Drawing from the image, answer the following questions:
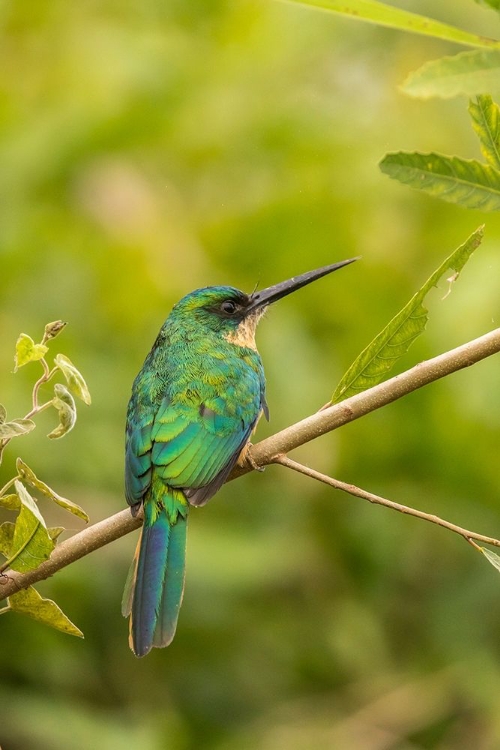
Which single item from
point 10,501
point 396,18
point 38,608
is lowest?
point 38,608

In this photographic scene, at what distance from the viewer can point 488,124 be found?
1321 mm

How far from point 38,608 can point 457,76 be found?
0.91 m

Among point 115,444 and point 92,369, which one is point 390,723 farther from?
point 92,369

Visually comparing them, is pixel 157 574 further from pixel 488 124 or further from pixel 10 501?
pixel 488 124

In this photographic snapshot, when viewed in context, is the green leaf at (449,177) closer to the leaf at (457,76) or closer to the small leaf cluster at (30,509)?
the leaf at (457,76)

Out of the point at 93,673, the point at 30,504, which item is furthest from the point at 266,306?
the point at 30,504

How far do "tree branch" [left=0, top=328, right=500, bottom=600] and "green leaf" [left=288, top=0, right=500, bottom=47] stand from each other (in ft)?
1.61

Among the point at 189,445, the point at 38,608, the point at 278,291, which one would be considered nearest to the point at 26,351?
the point at 38,608

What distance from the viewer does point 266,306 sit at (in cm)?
300

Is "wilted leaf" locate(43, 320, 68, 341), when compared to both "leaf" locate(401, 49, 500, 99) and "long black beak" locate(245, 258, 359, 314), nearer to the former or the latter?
"leaf" locate(401, 49, 500, 99)

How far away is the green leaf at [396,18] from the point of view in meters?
1.08

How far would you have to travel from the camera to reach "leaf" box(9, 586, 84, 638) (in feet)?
4.97

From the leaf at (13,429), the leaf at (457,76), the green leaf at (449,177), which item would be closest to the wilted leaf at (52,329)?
the leaf at (13,429)

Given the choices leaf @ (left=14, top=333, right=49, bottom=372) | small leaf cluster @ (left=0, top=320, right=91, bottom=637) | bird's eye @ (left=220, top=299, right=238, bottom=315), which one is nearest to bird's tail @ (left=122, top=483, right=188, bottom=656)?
small leaf cluster @ (left=0, top=320, right=91, bottom=637)
